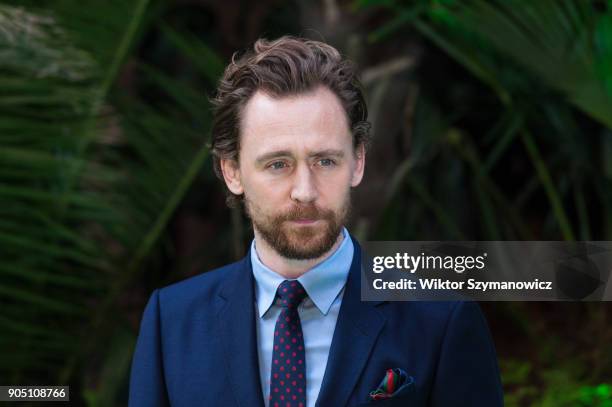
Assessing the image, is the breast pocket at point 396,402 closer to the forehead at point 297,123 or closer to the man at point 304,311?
the man at point 304,311

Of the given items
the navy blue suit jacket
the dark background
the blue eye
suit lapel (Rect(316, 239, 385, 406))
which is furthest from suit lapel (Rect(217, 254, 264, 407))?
the dark background

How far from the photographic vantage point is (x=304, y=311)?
5.49ft

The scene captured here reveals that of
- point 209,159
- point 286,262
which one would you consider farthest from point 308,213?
point 209,159

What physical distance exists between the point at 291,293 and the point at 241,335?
0.12 metres

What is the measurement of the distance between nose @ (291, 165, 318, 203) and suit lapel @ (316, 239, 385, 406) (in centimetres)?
19

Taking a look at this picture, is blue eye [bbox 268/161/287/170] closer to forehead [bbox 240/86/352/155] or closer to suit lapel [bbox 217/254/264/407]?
forehead [bbox 240/86/352/155]

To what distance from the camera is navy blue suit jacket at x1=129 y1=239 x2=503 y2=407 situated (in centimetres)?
163

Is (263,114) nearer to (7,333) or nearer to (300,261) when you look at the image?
(300,261)

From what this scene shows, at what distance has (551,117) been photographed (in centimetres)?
407

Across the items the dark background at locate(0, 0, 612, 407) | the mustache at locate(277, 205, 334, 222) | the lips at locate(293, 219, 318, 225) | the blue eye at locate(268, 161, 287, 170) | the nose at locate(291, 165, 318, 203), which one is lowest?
the lips at locate(293, 219, 318, 225)

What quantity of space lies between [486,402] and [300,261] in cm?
40

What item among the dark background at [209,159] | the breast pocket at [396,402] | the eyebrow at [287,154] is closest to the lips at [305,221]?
the eyebrow at [287,154]

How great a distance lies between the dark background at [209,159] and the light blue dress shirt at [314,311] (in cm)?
163

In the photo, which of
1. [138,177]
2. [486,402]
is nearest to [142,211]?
[138,177]
